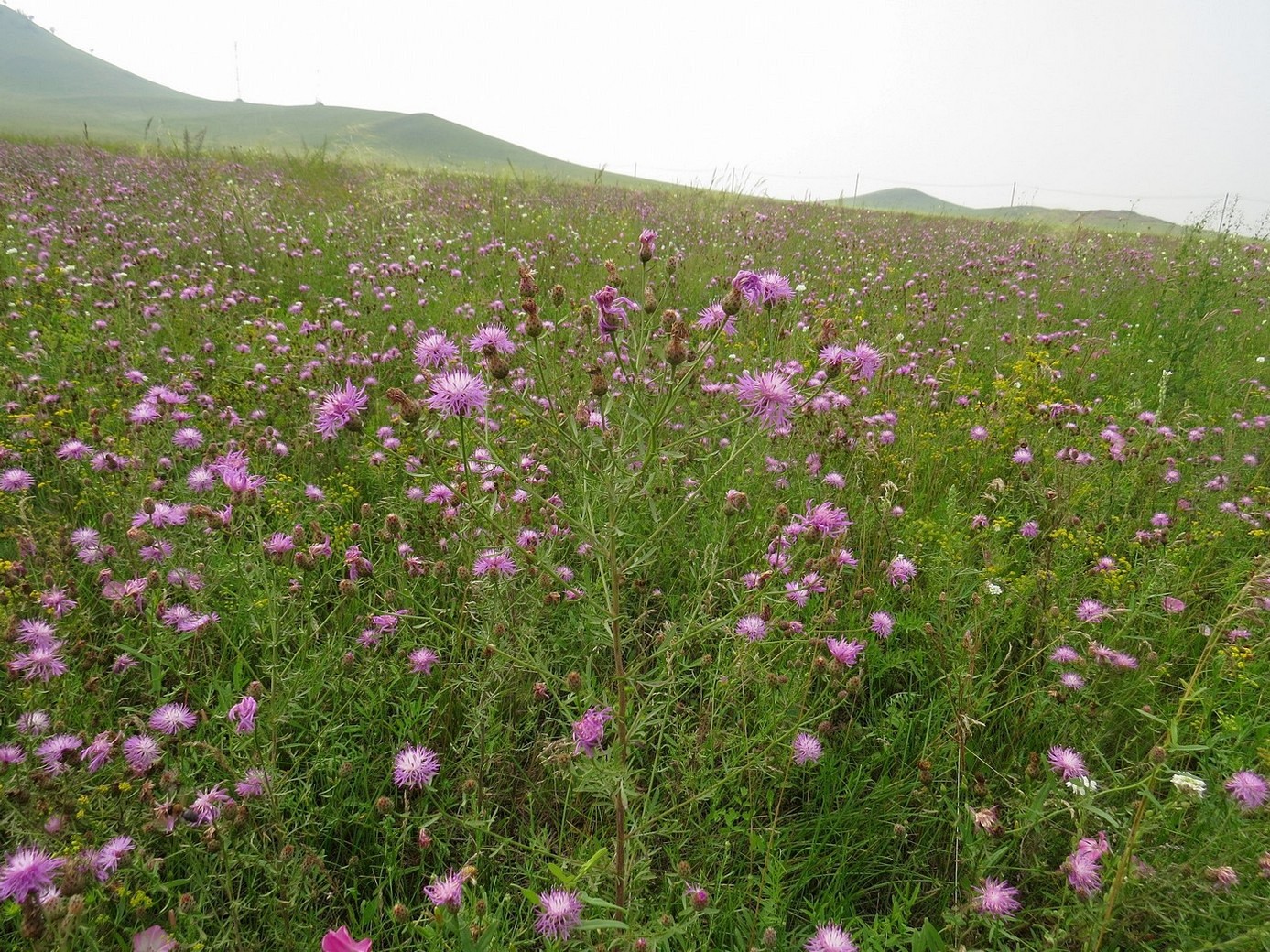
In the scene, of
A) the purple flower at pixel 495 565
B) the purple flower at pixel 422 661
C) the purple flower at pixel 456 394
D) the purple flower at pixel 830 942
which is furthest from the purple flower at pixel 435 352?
the purple flower at pixel 830 942

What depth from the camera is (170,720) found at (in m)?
1.84

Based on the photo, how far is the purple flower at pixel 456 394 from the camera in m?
1.55

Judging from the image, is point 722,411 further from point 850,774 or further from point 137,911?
point 137,911

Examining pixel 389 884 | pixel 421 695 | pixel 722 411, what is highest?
pixel 722 411

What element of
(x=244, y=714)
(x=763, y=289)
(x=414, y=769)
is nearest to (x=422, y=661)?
(x=414, y=769)

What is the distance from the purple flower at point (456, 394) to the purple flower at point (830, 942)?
1597mm

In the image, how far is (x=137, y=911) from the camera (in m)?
1.53

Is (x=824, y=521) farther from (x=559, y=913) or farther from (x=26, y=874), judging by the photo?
(x=26, y=874)

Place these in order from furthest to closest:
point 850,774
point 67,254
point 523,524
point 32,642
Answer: point 67,254 → point 523,524 → point 850,774 → point 32,642

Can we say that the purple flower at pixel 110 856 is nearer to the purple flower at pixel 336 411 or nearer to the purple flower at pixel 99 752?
the purple flower at pixel 99 752

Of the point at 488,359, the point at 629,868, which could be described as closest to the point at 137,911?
the point at 629,868

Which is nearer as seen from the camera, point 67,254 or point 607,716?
point 607,716

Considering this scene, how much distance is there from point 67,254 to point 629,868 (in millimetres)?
7017

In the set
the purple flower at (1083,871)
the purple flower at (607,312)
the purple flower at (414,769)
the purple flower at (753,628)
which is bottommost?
A: the purple flower at (414,769)
